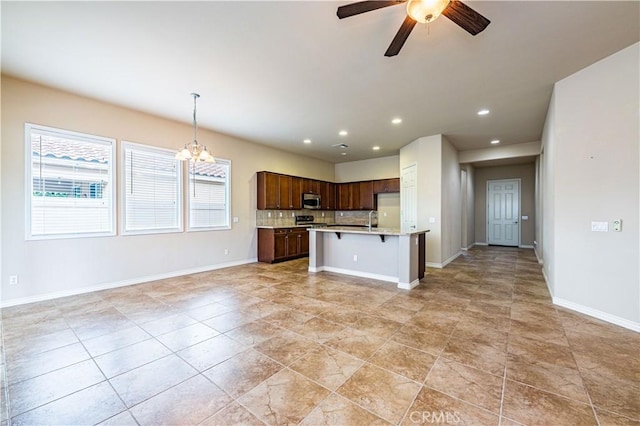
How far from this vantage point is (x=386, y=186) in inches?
333

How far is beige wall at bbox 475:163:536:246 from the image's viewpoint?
9.00m

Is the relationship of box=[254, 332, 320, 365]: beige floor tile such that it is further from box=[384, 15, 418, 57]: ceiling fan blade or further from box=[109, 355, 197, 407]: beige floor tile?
box=[384, 15, 418, 57]: ceiling fan blade

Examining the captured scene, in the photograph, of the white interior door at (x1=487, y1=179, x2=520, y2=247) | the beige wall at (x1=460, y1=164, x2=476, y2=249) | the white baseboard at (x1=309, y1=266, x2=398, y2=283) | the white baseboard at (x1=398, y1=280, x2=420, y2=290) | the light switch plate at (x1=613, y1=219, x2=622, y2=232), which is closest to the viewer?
the light switch plate at (x1=613, y1=219, x2=622, y2=232)

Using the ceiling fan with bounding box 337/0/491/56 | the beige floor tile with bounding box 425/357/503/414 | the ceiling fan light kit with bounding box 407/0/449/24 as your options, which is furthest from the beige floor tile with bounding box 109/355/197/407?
the ceiling fan light kit with bounding box 407/0/449/24

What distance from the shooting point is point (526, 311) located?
3518 mm

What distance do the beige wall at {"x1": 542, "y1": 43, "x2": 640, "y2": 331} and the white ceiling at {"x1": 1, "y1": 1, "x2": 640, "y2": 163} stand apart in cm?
33

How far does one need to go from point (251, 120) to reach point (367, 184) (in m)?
4.71

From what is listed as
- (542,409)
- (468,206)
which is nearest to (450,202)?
(468,206)

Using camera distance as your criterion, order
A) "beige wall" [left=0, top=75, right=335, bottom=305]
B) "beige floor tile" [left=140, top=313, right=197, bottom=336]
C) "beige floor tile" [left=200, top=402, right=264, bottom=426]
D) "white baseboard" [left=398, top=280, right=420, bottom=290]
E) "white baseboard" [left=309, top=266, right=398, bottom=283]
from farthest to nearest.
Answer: "white baseboard" [left=309, top=266, right=398, bottom=283]
"white baseboard" [left=398, top=280, right=420, bottom=290]
"beige wall" [left=0, top=75, right=335, bottom=305]
"beige floor tile" [left=140, top=313, right=197, bottom=336]
"beige floor tile" [left=200, top=402, right=264, bottom=426]

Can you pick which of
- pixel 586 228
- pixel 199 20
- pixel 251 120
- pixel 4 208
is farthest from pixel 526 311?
pixel 4 208

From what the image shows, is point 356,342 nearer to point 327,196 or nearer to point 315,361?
point 315,361

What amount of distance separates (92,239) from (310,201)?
17.2 ft

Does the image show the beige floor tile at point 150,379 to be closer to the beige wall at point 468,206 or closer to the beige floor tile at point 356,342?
the beige floor tile at point 356,342

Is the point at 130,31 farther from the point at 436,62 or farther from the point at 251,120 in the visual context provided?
the point at 436,62
